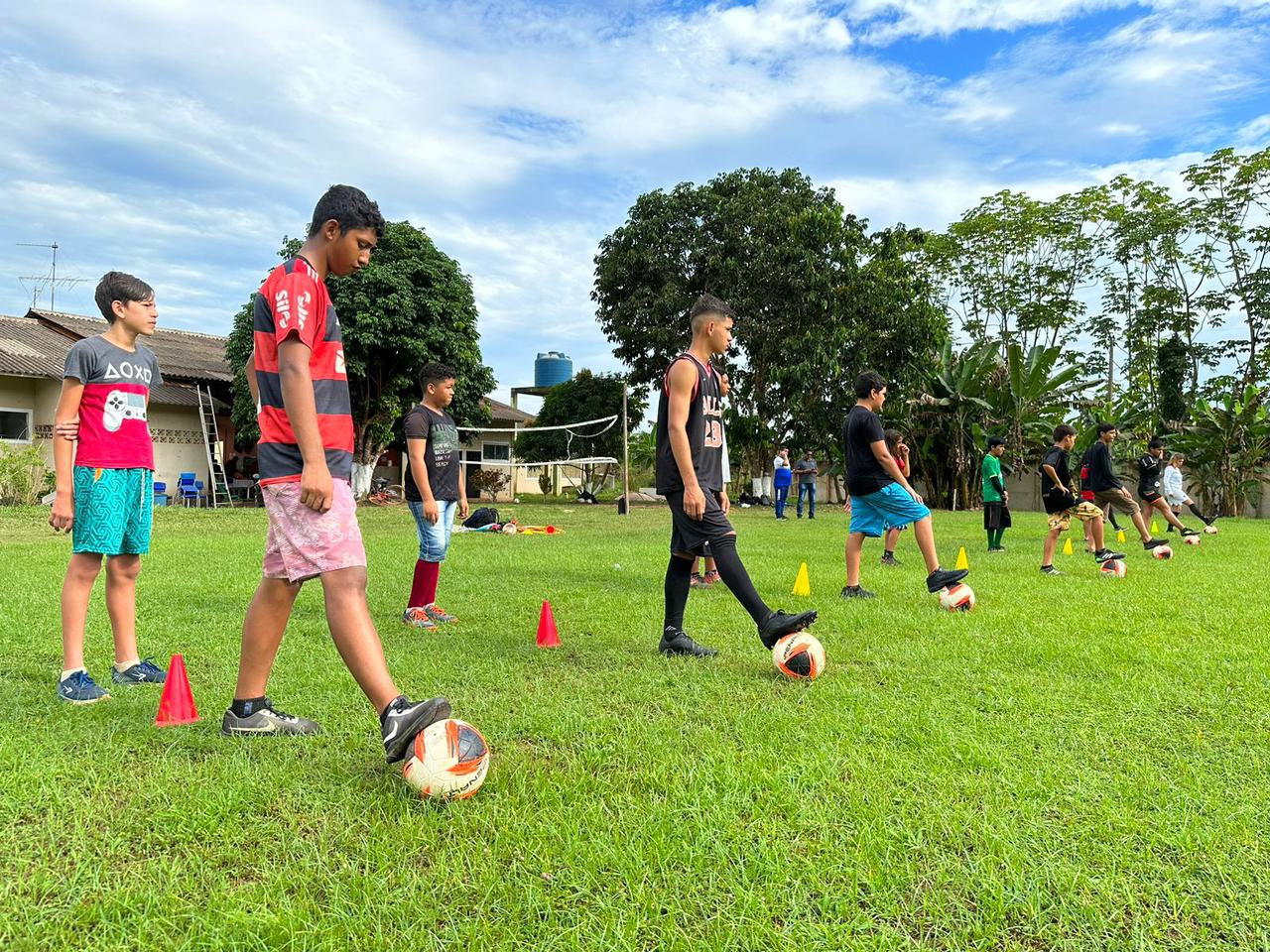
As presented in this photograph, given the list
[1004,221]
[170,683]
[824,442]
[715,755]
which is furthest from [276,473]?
[1004,221]

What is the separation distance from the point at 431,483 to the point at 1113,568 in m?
6.89

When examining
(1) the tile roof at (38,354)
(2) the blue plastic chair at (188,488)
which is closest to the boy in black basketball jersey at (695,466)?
(1) the tile roof at (38,354)

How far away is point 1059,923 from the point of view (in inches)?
76.7

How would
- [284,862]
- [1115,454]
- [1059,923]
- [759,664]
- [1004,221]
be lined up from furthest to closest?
[1004,221] < [1115,454] < [759,664] < [284,862] < [1059,923]

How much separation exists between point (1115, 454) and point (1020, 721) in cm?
2353

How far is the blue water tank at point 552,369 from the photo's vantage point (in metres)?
57.1

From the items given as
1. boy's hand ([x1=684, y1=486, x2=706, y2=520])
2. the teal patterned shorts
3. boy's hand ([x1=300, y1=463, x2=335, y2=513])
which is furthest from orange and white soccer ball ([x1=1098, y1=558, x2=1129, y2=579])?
the teal patterned shorts

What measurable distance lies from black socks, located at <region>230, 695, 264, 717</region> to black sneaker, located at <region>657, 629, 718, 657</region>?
2216mm

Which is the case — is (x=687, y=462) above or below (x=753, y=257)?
below

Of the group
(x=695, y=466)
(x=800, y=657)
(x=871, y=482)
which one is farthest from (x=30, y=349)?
(x=800, y=657)

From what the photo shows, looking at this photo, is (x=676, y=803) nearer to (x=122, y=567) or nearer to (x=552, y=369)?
(x=122, y=567)

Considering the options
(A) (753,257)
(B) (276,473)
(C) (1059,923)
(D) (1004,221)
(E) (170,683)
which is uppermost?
(D) (1004,221)

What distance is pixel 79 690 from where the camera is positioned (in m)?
3.68

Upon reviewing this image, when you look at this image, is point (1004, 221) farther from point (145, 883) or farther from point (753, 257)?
point (145, 883)
